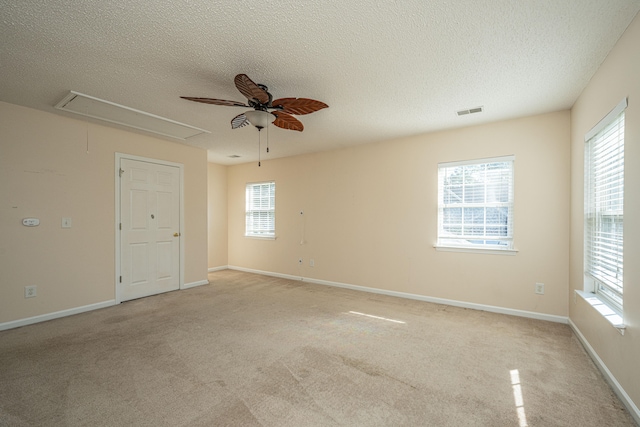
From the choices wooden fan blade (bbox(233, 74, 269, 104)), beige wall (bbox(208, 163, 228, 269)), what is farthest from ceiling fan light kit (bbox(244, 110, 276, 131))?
beige wall (bbox(208, 163, 228, 269))

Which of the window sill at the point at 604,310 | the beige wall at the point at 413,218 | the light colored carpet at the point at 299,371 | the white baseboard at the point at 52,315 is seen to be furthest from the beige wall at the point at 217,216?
the window sill at the point at 604,310

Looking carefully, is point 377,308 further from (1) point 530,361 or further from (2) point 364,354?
(1) point 530,361

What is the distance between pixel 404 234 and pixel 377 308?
122 centimetres

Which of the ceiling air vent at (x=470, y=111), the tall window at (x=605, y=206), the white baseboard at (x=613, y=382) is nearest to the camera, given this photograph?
the white baseboard at (x=613, y=382)

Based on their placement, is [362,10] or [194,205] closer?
[362,10]

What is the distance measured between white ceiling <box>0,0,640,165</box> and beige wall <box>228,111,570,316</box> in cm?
60

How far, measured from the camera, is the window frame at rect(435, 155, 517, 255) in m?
3.64

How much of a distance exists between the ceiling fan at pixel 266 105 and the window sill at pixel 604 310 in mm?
2643

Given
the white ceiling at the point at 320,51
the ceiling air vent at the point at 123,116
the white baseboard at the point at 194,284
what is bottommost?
the white baseboard at the point at 194,284

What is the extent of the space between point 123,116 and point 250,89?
2340mm

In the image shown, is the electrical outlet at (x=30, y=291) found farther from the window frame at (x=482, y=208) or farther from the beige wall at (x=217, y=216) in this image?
the window frame at (x=482, y=208)

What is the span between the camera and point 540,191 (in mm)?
3447

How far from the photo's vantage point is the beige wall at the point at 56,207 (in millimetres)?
3197

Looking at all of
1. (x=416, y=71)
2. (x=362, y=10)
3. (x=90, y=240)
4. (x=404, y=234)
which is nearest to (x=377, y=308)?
(x=404, y=234)
